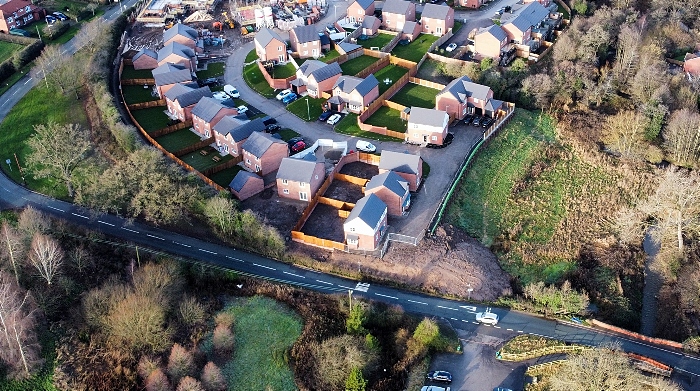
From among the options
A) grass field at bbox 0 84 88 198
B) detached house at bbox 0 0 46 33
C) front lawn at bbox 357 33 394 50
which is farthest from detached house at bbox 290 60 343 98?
detached house at bbox 0 0 46 33

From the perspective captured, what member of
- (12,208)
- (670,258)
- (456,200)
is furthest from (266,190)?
(670,258)

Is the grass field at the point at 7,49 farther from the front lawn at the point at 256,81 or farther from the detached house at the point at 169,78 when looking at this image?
the front lawn at the point at 256,81

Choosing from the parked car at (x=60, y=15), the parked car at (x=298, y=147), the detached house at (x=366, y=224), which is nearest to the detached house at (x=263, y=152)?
the parked car at (x=298, y=147)

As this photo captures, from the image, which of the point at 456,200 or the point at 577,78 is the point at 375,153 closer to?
the point at 456,200

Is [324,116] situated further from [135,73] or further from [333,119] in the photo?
[135,73]

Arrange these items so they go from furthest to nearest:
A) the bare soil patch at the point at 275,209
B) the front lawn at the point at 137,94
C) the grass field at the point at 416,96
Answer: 1. the front lawn at the point at 137,94
2. the grass field at the point at 416,96
3. the bare soil patch at the point at 275,209

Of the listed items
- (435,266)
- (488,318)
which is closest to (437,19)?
(435,266)

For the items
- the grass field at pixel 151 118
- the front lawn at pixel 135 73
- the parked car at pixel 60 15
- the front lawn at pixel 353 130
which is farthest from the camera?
the parked car at pixel 60 15
